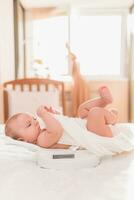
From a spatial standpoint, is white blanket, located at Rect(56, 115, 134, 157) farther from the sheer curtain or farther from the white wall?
the sheer curtain

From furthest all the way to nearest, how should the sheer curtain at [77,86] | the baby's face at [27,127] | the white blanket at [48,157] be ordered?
the sheer curtain at [77,86], the baby's face at [27,127], the white blanket at [48,157]

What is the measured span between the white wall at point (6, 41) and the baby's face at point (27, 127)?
2022 mm

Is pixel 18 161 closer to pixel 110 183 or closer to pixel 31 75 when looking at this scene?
pixel 110 183

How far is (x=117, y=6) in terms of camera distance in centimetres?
428

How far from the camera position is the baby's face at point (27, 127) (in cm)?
128

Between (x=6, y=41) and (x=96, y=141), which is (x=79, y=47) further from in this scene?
(x=96, y=141)

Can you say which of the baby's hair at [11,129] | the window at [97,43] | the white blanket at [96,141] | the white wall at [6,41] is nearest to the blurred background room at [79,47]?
the window at [97,43]

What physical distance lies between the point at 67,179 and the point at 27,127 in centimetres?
40

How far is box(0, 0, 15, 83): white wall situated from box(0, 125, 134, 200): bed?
226 cm

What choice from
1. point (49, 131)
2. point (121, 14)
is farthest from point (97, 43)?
point (49, 131)

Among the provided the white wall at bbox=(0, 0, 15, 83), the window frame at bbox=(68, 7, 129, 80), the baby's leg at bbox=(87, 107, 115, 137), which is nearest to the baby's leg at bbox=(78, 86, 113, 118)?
the baby's leg at bbox=(87, 107, 115, 137)

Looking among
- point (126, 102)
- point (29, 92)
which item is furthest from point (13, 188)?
point (126, 102)

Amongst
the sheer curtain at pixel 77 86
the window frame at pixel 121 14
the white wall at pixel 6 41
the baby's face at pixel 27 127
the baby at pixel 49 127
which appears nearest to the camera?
the baby at pixel 49 127

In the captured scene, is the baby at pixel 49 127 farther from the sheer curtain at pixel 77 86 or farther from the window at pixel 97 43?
the window at pixel 97 43
